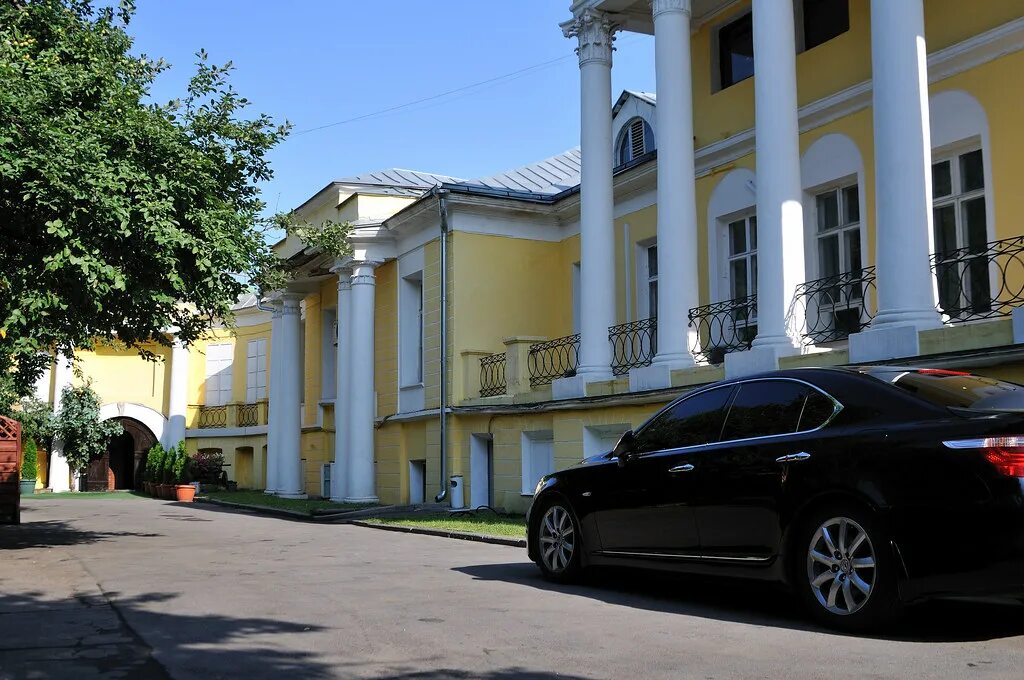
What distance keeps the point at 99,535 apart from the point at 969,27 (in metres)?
13.8

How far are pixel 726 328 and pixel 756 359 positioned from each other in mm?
4117

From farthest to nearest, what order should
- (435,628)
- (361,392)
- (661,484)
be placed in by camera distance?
(361,392) < (661,484) < (435,628)

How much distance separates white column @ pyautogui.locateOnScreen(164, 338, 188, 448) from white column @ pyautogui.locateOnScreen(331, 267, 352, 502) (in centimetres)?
1641

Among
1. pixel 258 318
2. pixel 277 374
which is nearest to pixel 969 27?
pixel 277 374

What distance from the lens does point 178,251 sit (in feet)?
39.2

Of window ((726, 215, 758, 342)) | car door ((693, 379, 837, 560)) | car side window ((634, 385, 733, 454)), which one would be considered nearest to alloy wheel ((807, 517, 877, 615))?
car door ((693, 379, 837, 560))

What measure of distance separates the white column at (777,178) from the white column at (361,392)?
38.1 ft

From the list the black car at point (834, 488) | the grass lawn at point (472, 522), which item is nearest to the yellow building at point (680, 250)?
the grass lawn at point (472, 522)

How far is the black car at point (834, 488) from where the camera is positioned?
540 centimetres

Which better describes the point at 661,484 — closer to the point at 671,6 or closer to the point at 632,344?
the point at 671,6

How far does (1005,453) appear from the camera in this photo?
5352mm

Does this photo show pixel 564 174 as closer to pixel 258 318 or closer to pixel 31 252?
pixel 31 252

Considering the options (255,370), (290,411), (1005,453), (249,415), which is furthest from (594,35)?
(255,370)

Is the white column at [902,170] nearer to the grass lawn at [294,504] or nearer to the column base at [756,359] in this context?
the column base at [756,359]
